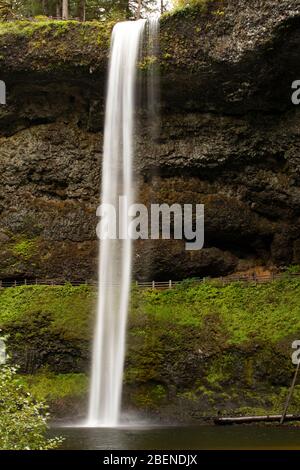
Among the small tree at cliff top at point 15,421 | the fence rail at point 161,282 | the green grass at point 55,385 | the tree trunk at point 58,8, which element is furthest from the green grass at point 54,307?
the tree trunk at point 58,8

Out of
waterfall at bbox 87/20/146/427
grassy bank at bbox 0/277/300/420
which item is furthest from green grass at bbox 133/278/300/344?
waterfall at bbox 87/20/146/427

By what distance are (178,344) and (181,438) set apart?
7.83m

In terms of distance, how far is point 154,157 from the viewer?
33.6m

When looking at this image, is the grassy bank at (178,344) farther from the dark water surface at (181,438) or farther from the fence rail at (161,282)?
the dark water surface at (181,438)

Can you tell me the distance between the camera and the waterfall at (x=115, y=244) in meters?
27.4

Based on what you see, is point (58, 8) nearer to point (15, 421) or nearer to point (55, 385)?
point (55, 385)

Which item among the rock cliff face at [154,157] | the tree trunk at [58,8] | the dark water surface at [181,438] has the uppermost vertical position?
the tree trunk at [58,8]

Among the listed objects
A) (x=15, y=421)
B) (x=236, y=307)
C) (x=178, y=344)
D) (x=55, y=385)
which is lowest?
(x=15, y=421)

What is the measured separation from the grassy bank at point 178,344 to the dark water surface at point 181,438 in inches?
110

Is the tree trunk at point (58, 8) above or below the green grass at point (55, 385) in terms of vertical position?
above

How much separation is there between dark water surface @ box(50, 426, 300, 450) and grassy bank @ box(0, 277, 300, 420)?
280 centimetres

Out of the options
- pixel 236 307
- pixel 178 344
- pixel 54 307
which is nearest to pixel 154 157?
pixel 236 307
